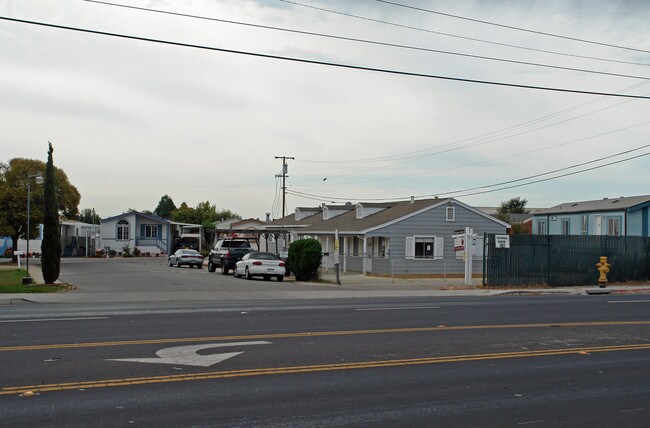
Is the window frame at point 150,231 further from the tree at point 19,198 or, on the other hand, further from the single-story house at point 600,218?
the single-story house at point 600,218

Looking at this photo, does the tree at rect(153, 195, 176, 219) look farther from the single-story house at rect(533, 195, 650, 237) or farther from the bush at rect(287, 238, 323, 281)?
the bush at rect(287, 238, 323, 281)

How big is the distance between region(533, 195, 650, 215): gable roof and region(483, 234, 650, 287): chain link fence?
12211mm

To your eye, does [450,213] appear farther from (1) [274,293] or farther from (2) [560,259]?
(1) [274,293]

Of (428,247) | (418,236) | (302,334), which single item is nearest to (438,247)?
(428,247)

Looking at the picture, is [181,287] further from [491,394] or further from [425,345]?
[491,394]

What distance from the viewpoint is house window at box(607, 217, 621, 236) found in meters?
45.9

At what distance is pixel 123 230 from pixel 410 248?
43657mm

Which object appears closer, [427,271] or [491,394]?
[491,394]

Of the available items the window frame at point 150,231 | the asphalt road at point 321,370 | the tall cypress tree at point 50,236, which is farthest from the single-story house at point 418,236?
the window frame at point 150,231

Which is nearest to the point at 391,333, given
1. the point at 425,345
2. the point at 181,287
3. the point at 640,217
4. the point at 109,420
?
the point at 425,345

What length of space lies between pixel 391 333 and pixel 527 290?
666 inches

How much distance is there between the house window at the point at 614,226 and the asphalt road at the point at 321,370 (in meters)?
32.2

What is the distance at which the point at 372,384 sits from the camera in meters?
8.63

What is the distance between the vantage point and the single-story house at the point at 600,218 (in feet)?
147
